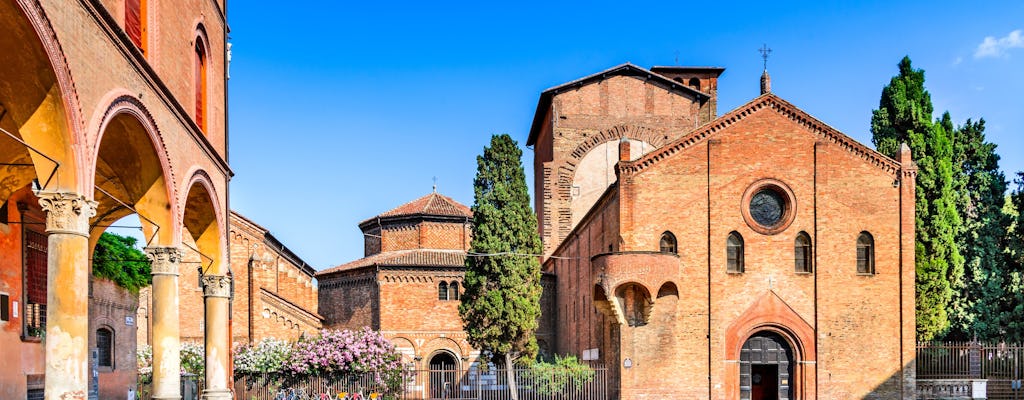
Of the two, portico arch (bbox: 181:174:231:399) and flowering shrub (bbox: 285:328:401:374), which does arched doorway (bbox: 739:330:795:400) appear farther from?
portico arch (bbox: 181:174:231:399)

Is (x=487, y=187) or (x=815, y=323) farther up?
(x=487, y=187)

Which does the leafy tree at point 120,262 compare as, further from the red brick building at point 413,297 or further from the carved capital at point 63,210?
the red brick building at point 413,297

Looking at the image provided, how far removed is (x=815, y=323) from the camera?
27.6 meters

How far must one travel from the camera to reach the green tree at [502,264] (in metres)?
31.1

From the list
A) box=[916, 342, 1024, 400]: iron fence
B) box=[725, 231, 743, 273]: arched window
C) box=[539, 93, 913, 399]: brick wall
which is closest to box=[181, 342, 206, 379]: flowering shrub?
box=[539, 93, 913, 399]: brick wall

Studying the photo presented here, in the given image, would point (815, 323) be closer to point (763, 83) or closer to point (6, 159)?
point (763, 83)

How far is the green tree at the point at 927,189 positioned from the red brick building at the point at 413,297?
64.9 ft

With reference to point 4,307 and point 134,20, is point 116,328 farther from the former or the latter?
point 134,20

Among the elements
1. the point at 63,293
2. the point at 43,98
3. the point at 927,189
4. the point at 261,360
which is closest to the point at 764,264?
the point at 927,189

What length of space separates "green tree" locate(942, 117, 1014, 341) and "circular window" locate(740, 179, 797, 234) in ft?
23.4

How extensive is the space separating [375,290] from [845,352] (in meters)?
22.0

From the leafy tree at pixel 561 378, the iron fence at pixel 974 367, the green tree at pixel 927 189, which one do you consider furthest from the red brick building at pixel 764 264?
the green tree at pixel 927 189

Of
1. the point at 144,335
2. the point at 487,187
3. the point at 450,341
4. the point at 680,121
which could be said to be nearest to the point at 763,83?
the point at 487,187

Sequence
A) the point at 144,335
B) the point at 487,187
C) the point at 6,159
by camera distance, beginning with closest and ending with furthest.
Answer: the point at 6,159, the point at 487,187, the point at 144,335
